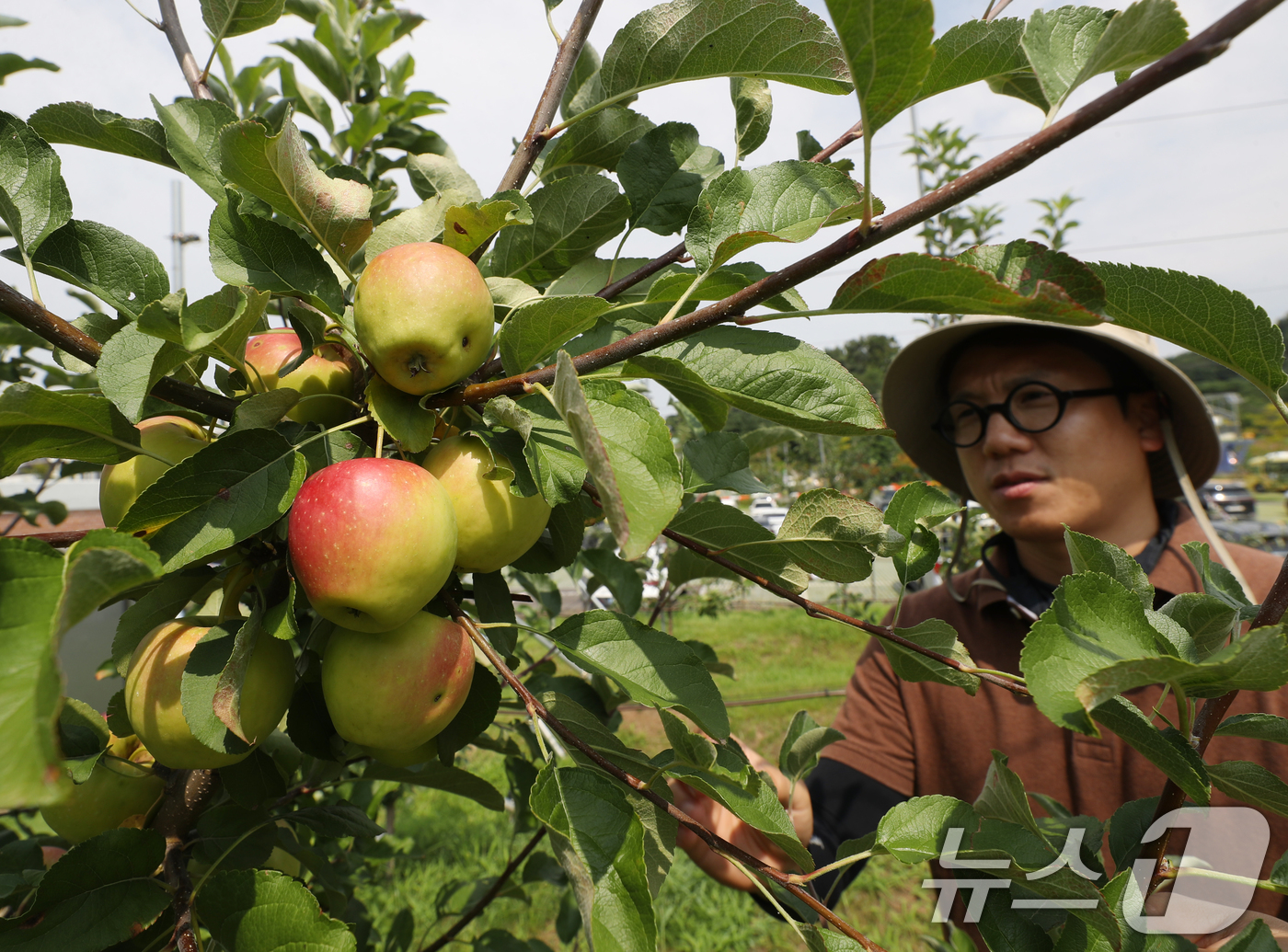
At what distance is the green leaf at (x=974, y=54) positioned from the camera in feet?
1.72

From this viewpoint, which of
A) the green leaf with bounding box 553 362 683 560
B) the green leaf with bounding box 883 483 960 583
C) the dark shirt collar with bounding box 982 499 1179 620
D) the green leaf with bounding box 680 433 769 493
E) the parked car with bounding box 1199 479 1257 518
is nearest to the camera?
the green leaf with bounding box 553 362 683 560

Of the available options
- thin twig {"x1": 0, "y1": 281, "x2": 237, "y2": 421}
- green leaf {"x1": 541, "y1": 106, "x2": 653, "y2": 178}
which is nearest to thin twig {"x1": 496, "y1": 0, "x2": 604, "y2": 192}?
green leaf {"x1": 541, "y1": 106, "x2": 653, "y2": 178}

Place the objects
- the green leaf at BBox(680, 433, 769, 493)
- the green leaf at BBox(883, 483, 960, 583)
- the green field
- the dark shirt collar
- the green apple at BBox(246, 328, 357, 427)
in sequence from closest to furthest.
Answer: the green apple at BBox(246, 328, 357, 427)
the green leaf at BBox(883, 483, 960, 583)
the green leaf at BBox(680, 433, 769, 493)
the dark shirt collar
the green field

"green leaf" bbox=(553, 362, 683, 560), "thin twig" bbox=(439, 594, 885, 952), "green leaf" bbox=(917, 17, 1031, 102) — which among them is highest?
"green leaf" bbox=(917, 17, 1031, 102)

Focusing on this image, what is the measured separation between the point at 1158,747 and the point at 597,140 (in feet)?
2.60

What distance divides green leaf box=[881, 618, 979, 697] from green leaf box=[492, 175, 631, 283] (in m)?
0.53

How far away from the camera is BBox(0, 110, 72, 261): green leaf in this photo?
62 cm

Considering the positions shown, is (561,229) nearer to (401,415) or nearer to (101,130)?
(401,415)

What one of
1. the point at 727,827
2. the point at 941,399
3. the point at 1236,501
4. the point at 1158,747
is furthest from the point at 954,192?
the point at 1236,501

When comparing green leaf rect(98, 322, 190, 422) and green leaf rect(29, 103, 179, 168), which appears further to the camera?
green leaf rect(29, 103, 179, 168)

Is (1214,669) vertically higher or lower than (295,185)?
lower

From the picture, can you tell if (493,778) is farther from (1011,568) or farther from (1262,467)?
(1262,467)

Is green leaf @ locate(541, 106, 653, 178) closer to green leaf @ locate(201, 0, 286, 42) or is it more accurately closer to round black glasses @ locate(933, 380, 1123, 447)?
green leaf @ locate(201, 0, 286, 42)

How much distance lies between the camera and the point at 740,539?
2.58 ft
